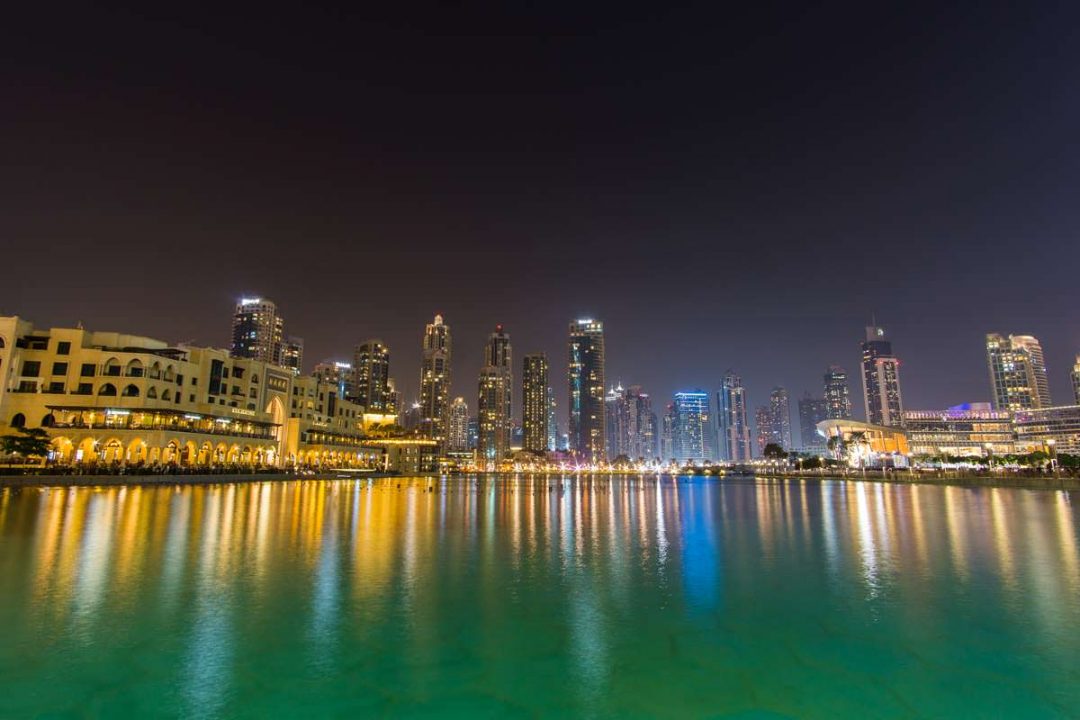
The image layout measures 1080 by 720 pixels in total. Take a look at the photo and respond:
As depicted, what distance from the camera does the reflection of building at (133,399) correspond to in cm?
7338

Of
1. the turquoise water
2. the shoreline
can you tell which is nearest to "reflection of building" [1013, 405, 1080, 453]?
the shoreline

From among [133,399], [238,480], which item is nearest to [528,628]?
[238,480]

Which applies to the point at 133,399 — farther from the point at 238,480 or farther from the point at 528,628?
the point at 528,628

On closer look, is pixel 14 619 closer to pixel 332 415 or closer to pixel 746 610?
pixel 746 610

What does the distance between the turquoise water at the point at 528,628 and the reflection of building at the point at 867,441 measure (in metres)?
182

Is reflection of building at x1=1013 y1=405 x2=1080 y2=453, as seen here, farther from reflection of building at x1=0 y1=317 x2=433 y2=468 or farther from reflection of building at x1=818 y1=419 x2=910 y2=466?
reflection of building at x1=0 y1=317 x2=433 y2=468

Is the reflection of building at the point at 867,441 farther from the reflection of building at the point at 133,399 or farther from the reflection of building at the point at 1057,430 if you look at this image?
the reflection of building at the point at 133,399

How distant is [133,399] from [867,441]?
191925mm

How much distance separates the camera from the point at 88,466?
65188 mm

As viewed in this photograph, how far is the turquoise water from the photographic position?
7.84 metres

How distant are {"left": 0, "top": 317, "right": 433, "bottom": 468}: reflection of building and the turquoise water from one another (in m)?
63.1

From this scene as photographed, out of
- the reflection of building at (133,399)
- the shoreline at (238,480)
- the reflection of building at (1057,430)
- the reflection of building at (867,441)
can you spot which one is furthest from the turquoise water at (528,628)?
the reflection of building at (1057,430)

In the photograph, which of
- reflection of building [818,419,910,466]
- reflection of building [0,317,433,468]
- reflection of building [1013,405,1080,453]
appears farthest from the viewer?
reflection of building [818,419,910,466]

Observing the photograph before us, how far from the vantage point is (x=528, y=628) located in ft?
36.3
